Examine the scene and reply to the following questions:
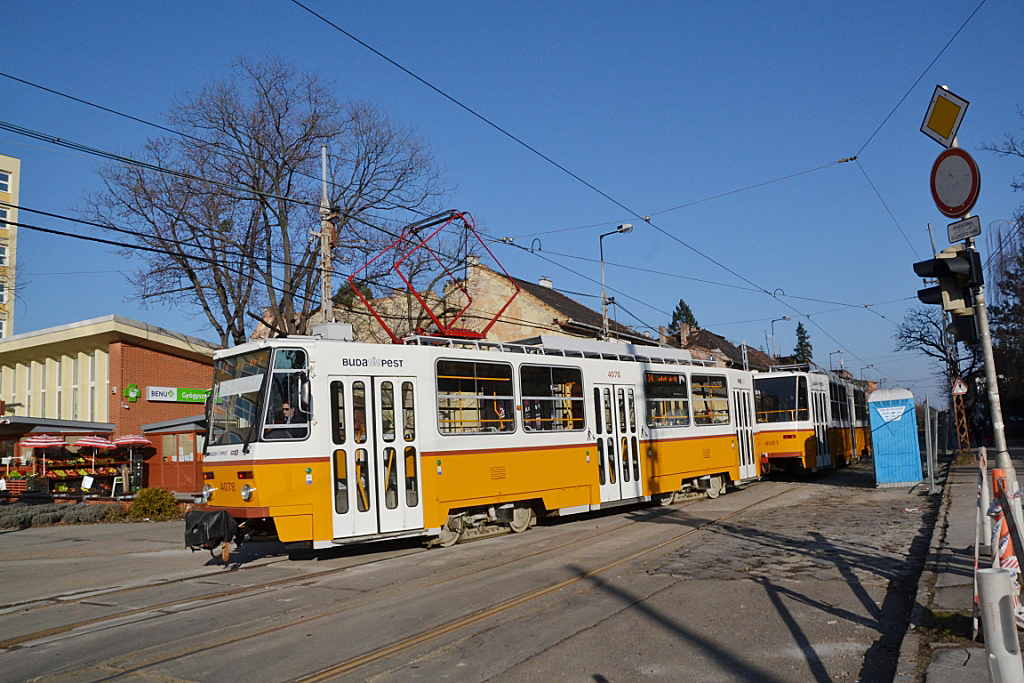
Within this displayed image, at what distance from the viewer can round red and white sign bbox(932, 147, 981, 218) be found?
6.81 m

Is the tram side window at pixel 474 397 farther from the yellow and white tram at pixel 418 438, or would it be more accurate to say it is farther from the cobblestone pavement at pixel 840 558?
the cobblestone pavement at pixel 840 558

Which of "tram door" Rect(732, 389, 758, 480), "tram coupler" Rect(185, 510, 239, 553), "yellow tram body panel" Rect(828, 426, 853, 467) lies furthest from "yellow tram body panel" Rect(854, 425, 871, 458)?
"tram coupler" Rect(185, 510, 239, 553)

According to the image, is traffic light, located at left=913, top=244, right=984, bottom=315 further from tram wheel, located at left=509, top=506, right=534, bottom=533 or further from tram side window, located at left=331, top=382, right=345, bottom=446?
tram wheel, located at left=509, top=506, right=534, bottom=533

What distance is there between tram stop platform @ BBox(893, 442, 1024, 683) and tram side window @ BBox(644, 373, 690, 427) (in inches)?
242

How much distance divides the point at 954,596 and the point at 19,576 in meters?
12.3

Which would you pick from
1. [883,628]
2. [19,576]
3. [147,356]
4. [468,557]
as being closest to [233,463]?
[468,557]

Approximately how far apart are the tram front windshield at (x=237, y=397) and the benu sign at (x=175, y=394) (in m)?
21.1

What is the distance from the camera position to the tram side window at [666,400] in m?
16.6

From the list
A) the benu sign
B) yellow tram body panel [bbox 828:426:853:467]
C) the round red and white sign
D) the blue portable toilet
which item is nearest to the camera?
the round red and white sign

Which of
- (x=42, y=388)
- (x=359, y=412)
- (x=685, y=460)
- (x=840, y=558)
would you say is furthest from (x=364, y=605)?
(x=42, y=388)

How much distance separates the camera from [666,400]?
1705 cm

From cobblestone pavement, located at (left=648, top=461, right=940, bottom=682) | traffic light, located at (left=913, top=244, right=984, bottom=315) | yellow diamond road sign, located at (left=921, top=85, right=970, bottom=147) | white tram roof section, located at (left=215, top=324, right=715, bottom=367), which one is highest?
yellow diamond road sign, located at (left=921, top=85, right=970, bottom=147)

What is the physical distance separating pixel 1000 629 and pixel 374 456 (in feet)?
28.0

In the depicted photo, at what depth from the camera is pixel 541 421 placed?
1400cm
